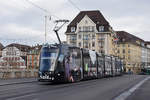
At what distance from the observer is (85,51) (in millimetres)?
32781

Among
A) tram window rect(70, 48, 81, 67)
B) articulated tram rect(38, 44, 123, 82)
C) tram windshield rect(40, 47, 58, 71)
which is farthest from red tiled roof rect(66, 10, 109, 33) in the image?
tram windshield rect(40, 47, 58, 71)

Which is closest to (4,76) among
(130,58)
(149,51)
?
(130,58)

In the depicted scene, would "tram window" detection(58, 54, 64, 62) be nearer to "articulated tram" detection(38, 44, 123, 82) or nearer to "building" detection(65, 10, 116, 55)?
"articulated tram" detection(38, 44, 123, 82)

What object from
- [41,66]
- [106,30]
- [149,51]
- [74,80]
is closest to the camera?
[41,66]

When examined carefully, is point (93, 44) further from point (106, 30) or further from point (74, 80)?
point (74, 80)

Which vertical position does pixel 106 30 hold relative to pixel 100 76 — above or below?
above

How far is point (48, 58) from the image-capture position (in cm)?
2508

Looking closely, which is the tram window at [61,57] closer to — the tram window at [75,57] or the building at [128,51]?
the tram window at [75,57]

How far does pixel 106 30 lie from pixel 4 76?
203ft

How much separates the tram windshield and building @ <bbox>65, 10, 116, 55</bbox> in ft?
222

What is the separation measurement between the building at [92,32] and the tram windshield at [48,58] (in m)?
67.7

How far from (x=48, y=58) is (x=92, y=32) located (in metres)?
71.1

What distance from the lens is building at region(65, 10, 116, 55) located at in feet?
313

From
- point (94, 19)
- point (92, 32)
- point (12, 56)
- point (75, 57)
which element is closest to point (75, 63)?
point (75, 57)
